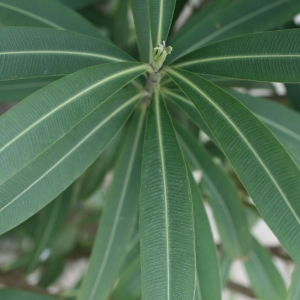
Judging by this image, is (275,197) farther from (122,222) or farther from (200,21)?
(200,21)

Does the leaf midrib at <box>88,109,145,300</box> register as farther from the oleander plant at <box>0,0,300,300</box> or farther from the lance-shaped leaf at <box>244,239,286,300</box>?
the lance-shaped leaf at <box>244,239,286,300</box>

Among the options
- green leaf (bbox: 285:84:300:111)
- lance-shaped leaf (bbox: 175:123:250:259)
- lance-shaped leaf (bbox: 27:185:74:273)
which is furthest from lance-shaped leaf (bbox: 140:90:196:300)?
lance-shaped leaf (bbox: 27:185:74:273)

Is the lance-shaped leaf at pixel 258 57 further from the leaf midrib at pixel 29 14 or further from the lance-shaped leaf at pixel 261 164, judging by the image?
the leaf midrib at pixel 29 14

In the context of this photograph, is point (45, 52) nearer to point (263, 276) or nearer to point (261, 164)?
point (261, 164)

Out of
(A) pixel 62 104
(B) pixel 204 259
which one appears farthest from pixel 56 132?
(B) pixel 204 259

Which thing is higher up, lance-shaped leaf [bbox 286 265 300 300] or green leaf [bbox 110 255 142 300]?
green leaf [bbox 110 255 142 300]
